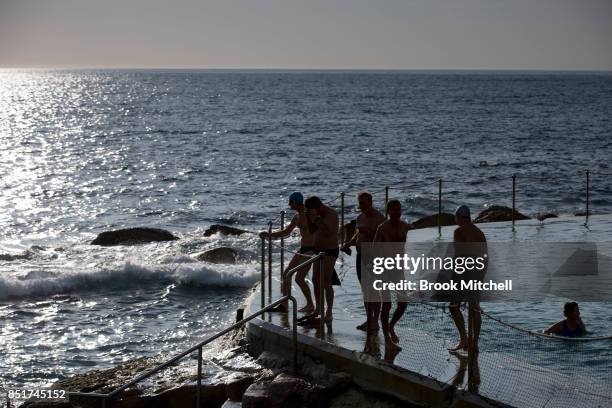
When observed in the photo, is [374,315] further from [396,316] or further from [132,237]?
[132,237]

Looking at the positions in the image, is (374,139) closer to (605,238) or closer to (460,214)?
(605,238)

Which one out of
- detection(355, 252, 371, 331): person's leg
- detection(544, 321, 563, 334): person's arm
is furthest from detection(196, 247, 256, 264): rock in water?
detection(544, 321, 563, 334): person's arm

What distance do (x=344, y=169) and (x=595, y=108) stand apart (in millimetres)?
72814

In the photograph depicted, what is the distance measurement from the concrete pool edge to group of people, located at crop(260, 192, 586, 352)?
0.41m

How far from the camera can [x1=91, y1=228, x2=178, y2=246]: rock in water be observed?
2928cm

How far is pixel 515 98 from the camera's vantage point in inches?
5886

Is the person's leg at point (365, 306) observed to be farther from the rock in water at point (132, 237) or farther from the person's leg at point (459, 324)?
the rock in water at point (132, 237)

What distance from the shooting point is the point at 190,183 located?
5162 centimetres

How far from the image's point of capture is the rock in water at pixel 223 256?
1017 inches

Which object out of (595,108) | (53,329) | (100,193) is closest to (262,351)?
(53,329)

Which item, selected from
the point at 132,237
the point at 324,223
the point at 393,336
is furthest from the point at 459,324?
the point at 132,237

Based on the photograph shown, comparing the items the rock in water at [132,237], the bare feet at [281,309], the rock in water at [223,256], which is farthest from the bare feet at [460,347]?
the rock in water at [132,237]

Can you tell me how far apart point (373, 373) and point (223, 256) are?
15.6 metres

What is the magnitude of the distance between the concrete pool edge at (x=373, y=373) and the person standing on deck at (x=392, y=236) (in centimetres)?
48
